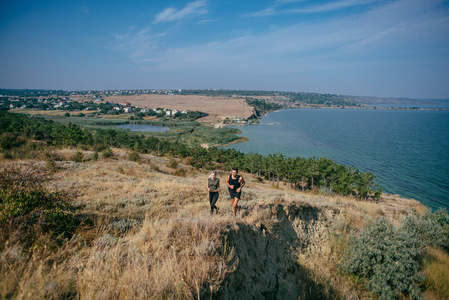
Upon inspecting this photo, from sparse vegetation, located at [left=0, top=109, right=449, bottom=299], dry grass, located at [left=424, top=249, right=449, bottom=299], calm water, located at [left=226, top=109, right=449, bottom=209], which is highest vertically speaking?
sparse vegetation, located at [left=0, top=109, right=449, bottom=299]

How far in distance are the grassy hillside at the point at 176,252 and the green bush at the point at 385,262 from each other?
0.33 m

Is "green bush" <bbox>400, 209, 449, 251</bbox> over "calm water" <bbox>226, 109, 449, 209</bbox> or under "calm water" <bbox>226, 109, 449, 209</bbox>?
over

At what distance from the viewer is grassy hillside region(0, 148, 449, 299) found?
313cm

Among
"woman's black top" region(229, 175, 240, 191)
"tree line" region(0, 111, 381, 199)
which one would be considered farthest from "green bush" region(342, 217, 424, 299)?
"tree line" region(0, 111, 381, 199)

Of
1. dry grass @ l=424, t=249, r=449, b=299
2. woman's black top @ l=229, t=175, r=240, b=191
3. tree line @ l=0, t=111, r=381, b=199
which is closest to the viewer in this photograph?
dry grass @ l=424, t=249, r=449, b=299

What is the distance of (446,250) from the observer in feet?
32.0

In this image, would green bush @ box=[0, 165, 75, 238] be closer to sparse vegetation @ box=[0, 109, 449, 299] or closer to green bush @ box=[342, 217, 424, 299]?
sparse vegetation @ box=[0, 109, 449, 299]

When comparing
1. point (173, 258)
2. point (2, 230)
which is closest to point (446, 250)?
point (173, 258)

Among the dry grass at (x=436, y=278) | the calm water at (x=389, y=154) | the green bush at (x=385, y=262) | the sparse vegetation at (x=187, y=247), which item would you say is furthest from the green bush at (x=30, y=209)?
the calm water at (x=389, y=154)

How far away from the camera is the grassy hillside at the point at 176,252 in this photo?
123 inches

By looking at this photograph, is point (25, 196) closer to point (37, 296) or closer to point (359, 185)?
point (37, 296)

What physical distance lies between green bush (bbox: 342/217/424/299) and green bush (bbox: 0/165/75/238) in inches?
339

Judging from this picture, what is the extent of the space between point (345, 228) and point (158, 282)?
8852 mm

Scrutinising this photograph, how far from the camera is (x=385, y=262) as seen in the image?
7.07 m
